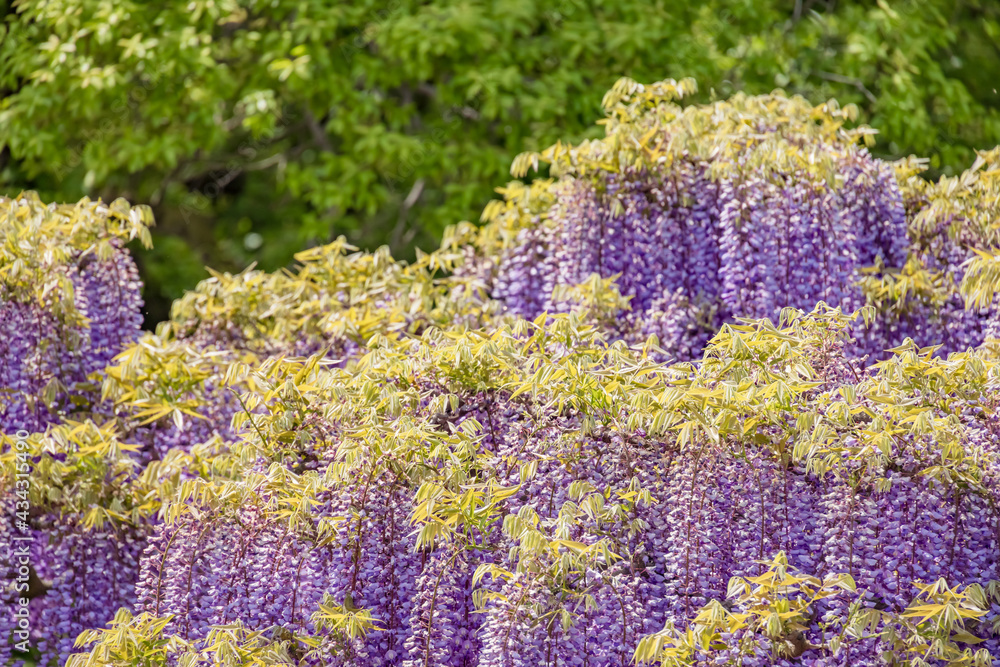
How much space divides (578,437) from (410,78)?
700 cm

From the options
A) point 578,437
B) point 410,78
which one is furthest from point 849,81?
point 578,437

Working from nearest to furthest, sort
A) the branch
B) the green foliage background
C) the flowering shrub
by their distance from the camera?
1. the flowering shrub
2. the green foliage background
3. the branch

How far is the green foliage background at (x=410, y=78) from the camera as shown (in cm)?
1028

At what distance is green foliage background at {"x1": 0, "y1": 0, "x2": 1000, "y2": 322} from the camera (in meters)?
10.3

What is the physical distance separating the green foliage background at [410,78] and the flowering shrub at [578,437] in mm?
3306

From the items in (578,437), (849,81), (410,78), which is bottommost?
(849,81)

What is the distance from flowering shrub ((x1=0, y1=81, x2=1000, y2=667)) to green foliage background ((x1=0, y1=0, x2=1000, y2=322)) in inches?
130

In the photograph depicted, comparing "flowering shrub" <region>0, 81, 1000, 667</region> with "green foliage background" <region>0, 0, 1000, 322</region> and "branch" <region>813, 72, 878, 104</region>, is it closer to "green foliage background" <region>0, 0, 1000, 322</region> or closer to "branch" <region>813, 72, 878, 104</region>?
"green foliage background" <region>0, 0, 1000, 322</region>

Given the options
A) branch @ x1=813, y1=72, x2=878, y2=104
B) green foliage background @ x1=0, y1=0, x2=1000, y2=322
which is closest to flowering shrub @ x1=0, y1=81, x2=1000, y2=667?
green foliage background @ x1=0, y1=0, x2=1000, y2=322

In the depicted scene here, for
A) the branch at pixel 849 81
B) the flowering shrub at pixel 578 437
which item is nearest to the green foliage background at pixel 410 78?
the branch at pixel 849 81

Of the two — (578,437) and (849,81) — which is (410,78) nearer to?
(849,81)

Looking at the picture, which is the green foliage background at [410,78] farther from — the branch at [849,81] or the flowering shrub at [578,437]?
the flowering shrub at [578,437]

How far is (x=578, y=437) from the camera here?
188 inches

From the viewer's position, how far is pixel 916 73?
1109cm
